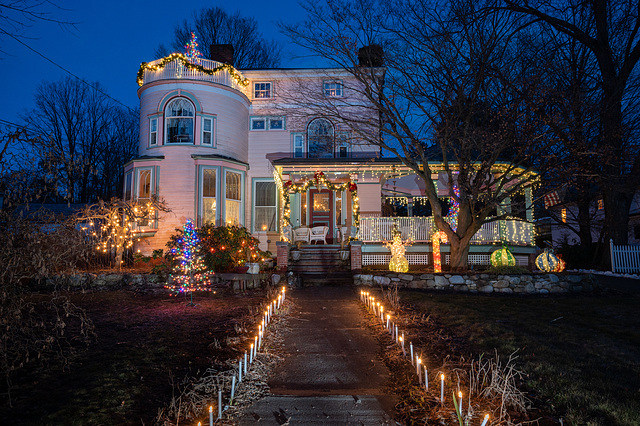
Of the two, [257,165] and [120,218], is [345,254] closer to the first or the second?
[257,165]

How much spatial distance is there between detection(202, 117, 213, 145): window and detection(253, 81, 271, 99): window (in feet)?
9.47

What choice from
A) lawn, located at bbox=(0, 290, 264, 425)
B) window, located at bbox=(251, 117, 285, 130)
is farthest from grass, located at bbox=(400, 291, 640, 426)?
window, located at bbox=(251, 117, 285, 130)

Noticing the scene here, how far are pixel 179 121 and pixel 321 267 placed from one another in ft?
29.7

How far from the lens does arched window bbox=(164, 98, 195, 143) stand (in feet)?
53.4

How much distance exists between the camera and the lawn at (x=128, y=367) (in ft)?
10.6

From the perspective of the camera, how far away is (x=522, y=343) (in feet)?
17.4

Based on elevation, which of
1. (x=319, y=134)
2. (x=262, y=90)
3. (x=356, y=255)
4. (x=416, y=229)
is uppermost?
(x=262, y=90)

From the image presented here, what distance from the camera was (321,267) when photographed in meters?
13.1

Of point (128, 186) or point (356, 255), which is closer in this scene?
point (356, 255)

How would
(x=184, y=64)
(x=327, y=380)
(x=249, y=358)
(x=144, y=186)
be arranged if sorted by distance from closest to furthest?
(x=327, y=380) → (x=249, y=358) → (x=144, y=186) → (x=184, y=64)

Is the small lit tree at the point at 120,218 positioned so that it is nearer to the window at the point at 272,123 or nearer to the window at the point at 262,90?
the window at the point at 272,123

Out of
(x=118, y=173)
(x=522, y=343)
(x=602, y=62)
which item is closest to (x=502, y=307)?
(x=522, y=343)

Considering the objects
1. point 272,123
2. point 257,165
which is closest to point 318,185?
point 257,165

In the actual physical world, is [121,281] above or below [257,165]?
below
